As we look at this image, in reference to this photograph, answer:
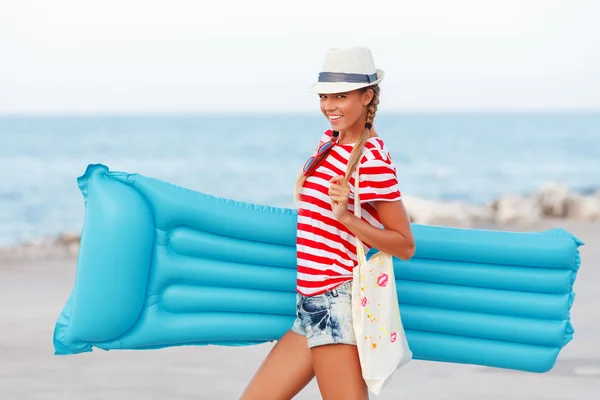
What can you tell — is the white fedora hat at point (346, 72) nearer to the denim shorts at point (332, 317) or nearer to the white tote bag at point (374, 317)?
the white tote bag at point (374, 317)

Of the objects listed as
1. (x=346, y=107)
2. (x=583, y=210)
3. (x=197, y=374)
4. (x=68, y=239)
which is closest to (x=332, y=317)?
(x=346, y=107)

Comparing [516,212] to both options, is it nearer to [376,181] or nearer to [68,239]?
[68,239]

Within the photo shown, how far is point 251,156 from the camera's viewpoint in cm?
3030

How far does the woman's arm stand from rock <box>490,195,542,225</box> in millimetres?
5740

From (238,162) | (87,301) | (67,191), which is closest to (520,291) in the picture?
(87,301)

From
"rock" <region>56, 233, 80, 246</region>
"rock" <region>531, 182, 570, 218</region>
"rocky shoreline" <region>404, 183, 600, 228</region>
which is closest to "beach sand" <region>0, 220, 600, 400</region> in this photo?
"rock" <region>56, 233, 80, 246</region>

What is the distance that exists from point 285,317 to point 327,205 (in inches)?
27.9

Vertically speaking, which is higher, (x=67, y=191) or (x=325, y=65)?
(x=325, y=65)

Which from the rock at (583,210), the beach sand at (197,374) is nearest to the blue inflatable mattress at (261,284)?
the beach sand at (197,374)

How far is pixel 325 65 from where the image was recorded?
245 cm

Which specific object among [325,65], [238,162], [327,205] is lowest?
[238,162]

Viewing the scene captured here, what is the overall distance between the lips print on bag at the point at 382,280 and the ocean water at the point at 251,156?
11.6m

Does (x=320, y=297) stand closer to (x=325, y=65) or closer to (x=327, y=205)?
(x=327, y=205)

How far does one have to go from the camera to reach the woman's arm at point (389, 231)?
2.29 meters
